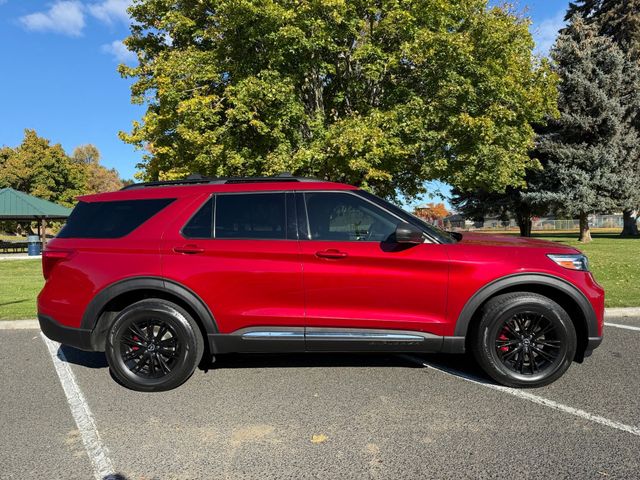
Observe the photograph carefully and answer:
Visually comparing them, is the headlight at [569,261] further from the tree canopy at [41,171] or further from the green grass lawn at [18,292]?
the tree canopy at [41,171]

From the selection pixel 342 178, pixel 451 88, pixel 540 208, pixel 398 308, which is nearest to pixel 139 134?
pixel 342 178

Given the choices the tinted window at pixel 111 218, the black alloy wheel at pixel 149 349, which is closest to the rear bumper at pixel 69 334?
the black alloy wheel at pixel 149 349

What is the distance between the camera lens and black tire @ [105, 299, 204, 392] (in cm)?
401

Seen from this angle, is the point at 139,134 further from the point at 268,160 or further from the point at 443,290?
the point at 443,290

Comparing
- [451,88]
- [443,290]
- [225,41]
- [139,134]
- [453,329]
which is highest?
[225,41]

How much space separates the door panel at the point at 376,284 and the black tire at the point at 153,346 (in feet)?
3.58

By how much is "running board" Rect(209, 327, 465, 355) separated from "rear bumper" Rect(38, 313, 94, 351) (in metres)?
1.13

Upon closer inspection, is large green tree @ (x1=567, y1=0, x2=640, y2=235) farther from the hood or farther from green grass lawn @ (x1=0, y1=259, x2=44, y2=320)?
green grass lawn @ (x1=0, y1=259, x2=44, y2=320)

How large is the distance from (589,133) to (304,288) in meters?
25.4

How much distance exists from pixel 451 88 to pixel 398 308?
33.4ft

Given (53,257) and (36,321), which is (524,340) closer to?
(53,257)

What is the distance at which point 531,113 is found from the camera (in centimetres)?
1457

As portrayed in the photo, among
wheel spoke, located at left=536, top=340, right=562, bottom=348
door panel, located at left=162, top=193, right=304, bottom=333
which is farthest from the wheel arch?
door panel, located at left=162, top=193, right=304, bottom=333

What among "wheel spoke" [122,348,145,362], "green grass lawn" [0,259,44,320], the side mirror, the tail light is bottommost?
"green grass lawn" [0,259,44,320]
